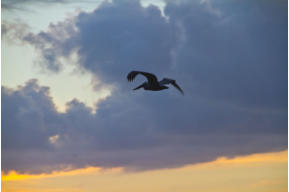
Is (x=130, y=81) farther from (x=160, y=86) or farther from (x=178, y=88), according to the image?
(x=178, y=88)

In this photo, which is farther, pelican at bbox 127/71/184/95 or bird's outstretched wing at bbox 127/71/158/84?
pelican at bbox 127/71/184/95

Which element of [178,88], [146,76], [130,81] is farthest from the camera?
[178,88]

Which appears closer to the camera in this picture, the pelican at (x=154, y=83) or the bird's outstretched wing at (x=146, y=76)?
the bird's outstretched wing at (x=146, y=76)

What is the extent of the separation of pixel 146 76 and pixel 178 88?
6.21m

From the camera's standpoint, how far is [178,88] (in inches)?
1887

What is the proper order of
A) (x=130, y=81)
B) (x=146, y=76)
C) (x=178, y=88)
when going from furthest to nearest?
1. (x=178, y=88)
2. (x=146, y=76)
3. (x=130, y=81)

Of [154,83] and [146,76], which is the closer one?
[146,76]

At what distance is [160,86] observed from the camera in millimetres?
44188

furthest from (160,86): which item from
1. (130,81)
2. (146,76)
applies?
(130,81)

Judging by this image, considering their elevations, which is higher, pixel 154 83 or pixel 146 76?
pixel 146 76

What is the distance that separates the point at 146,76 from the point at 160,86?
2152mm

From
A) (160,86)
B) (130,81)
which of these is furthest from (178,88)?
(130,81)

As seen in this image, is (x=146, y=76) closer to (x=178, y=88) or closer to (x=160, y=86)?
(x=160, y=86)

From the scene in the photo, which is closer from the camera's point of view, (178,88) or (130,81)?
(130,81)
